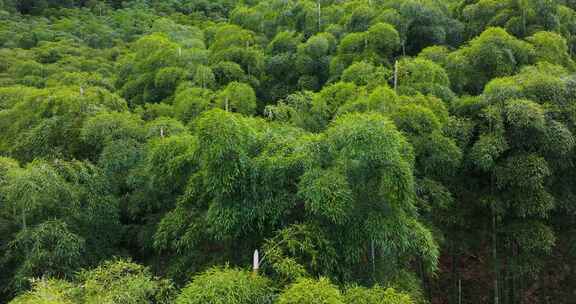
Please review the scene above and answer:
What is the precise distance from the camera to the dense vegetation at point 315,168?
15.7 feet

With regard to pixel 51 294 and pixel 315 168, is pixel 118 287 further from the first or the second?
pixel 315 168

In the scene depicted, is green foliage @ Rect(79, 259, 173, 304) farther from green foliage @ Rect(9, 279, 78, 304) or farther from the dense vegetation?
green foliage @ Rect(9, 279, 78, 304)

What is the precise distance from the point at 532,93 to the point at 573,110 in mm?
632

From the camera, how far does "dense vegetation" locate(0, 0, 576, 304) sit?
15.7 ft

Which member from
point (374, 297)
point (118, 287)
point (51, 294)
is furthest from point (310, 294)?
point (51, 294)

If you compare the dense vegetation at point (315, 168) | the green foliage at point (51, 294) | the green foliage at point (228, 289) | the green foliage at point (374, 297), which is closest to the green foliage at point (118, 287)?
the dense vegetation at point (315, 168)

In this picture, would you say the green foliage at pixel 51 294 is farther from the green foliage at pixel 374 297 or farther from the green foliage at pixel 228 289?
the green foliage at pixel 374 297

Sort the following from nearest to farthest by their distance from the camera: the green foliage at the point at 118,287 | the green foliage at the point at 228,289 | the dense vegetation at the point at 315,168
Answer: the green foliage at the point at 228,289 < the green foliage at the point at 118,287 < the dense vegetation at the point at 315,168

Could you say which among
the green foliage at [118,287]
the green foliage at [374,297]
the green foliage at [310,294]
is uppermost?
the green foliage at [310,294]

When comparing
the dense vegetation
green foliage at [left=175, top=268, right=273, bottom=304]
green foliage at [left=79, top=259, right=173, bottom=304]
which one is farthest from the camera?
the dense vegetation

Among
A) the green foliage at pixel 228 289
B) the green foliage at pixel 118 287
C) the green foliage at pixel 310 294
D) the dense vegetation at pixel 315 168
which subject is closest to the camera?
the green foliage at pixel 310 294

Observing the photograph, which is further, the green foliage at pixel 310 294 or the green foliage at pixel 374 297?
the green foliage at pixel 374 297

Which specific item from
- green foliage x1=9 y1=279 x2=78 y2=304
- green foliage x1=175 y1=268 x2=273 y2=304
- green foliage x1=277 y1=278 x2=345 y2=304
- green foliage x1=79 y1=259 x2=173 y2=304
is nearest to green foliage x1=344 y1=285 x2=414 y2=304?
green foliage x1=277 y1=278 x2=345 y2=304

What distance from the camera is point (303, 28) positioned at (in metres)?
11.9
